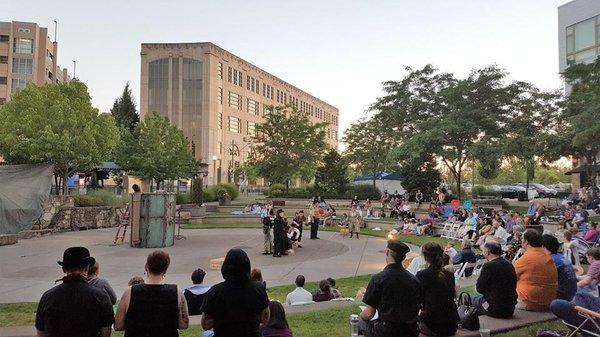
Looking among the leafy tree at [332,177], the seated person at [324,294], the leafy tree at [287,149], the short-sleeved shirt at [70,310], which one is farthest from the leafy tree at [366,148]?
the short-sleeved shirt at [70,310]

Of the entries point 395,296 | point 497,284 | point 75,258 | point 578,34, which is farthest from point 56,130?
point 578,34

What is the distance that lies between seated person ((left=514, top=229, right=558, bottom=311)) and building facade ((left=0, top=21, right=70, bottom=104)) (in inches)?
3464

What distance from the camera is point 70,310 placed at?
3.84 metres

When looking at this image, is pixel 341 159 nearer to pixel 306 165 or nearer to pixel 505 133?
pixel 306 165

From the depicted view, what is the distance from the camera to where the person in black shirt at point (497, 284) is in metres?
6.34

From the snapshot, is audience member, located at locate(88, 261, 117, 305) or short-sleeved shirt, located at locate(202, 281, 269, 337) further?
audience member, located at locate(88, 261, 117, 305)

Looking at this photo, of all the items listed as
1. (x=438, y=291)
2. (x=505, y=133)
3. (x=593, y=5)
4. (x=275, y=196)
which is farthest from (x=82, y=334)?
(x=593, y=5)

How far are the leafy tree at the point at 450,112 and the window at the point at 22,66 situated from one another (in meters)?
69.2

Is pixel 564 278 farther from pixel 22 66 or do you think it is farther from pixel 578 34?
pixel 22 66

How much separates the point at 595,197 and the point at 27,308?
101 ft

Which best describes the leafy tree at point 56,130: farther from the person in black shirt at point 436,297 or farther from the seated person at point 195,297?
the person in black shirt at point 436,297

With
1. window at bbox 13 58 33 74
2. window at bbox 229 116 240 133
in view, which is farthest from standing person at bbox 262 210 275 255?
window at bbox 13 58 33 74

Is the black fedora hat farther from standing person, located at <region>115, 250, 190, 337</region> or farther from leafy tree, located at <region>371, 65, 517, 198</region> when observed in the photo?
leafy tree, located at <region>371, 65, 517, 198</region>

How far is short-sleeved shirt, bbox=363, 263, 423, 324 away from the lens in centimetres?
466
